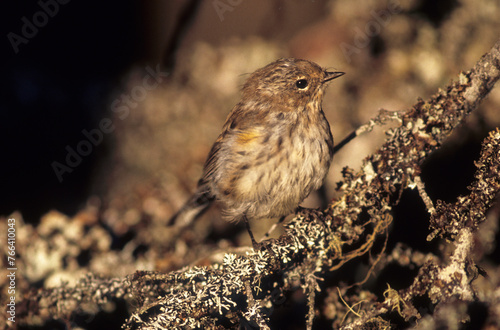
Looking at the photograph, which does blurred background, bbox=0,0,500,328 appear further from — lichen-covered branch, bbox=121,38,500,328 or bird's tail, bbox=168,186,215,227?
lichen-covered branch, bbox=121,38,500,328

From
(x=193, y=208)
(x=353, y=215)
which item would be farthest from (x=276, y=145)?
(x=193, y=208)

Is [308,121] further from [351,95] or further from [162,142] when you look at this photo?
[162,142]

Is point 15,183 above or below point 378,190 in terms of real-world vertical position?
above

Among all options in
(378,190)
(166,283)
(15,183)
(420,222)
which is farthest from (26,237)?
(420,222)

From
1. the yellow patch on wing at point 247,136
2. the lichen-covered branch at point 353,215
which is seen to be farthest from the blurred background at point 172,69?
the lichen-covered branch at point 353,215

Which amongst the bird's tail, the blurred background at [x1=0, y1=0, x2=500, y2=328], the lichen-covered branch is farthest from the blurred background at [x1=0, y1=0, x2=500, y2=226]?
the lichen-covered branch

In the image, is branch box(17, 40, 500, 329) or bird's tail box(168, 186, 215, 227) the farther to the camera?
bird's tail box(168, 186, 215, 227)
